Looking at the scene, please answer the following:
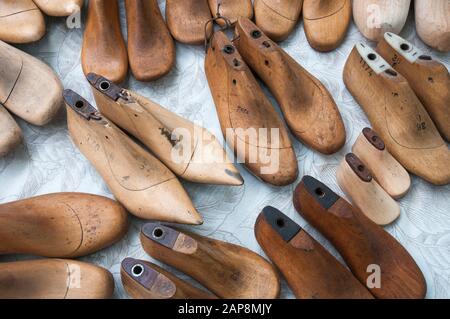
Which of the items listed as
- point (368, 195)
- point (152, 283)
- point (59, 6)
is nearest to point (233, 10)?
point (59, 6)

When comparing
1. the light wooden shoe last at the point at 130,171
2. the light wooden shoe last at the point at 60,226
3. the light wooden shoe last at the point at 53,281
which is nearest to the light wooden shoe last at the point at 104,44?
the light wooden shoe last at the point at 130,171

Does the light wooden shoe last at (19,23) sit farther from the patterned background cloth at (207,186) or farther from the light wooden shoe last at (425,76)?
the light wooden shoe last at (425,76)

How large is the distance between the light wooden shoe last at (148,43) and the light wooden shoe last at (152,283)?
15.3 inches

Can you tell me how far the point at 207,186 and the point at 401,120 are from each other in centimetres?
36

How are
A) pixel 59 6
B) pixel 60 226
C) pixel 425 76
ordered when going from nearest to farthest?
pixel 60 226 < pixel 425 76 < pixel 59 6

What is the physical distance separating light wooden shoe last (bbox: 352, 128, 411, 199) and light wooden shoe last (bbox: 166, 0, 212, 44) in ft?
1.22

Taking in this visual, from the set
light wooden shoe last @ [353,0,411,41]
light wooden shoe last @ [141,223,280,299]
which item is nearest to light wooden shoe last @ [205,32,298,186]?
light wooden shoe last @ [141,223,280,299]

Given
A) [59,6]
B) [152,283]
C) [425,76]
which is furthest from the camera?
[59,6]

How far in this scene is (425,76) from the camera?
3.47ft

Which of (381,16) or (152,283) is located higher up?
(381,16)

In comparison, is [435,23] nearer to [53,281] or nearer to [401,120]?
[401,120]

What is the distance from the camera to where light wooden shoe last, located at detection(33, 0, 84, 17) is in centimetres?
116

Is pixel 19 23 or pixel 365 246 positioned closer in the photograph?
pixel 365 246

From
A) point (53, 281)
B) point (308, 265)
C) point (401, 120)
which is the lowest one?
point (53, 281)
